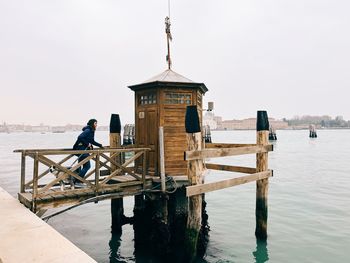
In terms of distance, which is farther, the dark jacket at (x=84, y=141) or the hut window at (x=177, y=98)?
the hut window at (x=177, y=98)

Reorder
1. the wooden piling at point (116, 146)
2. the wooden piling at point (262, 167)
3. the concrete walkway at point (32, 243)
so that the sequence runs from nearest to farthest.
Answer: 1. the concrete walkway at point (32, 243)
2. the wooden piling at point (262, 167)
3. the wooden piling at point (116, 146)

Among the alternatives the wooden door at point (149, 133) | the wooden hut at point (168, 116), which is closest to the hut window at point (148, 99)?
the wooden hut at point (168, 116)

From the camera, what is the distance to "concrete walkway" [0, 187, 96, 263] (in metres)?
4.07

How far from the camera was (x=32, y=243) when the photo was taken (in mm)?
4605

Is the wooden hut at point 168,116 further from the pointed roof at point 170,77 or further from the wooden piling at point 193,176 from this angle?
the wooden piling at point 193,176

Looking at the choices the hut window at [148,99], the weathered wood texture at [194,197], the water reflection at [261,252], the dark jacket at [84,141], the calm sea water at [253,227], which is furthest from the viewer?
the calm sea water at [253,227]

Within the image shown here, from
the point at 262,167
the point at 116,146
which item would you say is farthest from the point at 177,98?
the point at 262,167

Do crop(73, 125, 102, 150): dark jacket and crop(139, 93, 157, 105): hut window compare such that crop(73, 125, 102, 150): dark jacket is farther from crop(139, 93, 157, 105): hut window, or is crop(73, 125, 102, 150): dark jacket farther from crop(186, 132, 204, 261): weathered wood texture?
crop(186, 132, 204, 261): weathered wood texture

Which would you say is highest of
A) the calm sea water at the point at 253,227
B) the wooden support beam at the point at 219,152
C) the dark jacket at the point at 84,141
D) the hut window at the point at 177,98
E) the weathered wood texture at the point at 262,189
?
the hut window at the point at 177,98

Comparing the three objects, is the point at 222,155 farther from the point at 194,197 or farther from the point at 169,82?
the point at 169,82

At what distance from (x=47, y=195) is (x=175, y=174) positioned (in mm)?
4016

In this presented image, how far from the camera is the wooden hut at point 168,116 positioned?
31.7 ft

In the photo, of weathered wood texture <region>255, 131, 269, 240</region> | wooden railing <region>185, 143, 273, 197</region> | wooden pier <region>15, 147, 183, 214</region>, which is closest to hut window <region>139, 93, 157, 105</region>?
wooden pier <region>15, 147, 183, 214</region>

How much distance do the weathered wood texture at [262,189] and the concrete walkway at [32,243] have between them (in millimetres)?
6633
